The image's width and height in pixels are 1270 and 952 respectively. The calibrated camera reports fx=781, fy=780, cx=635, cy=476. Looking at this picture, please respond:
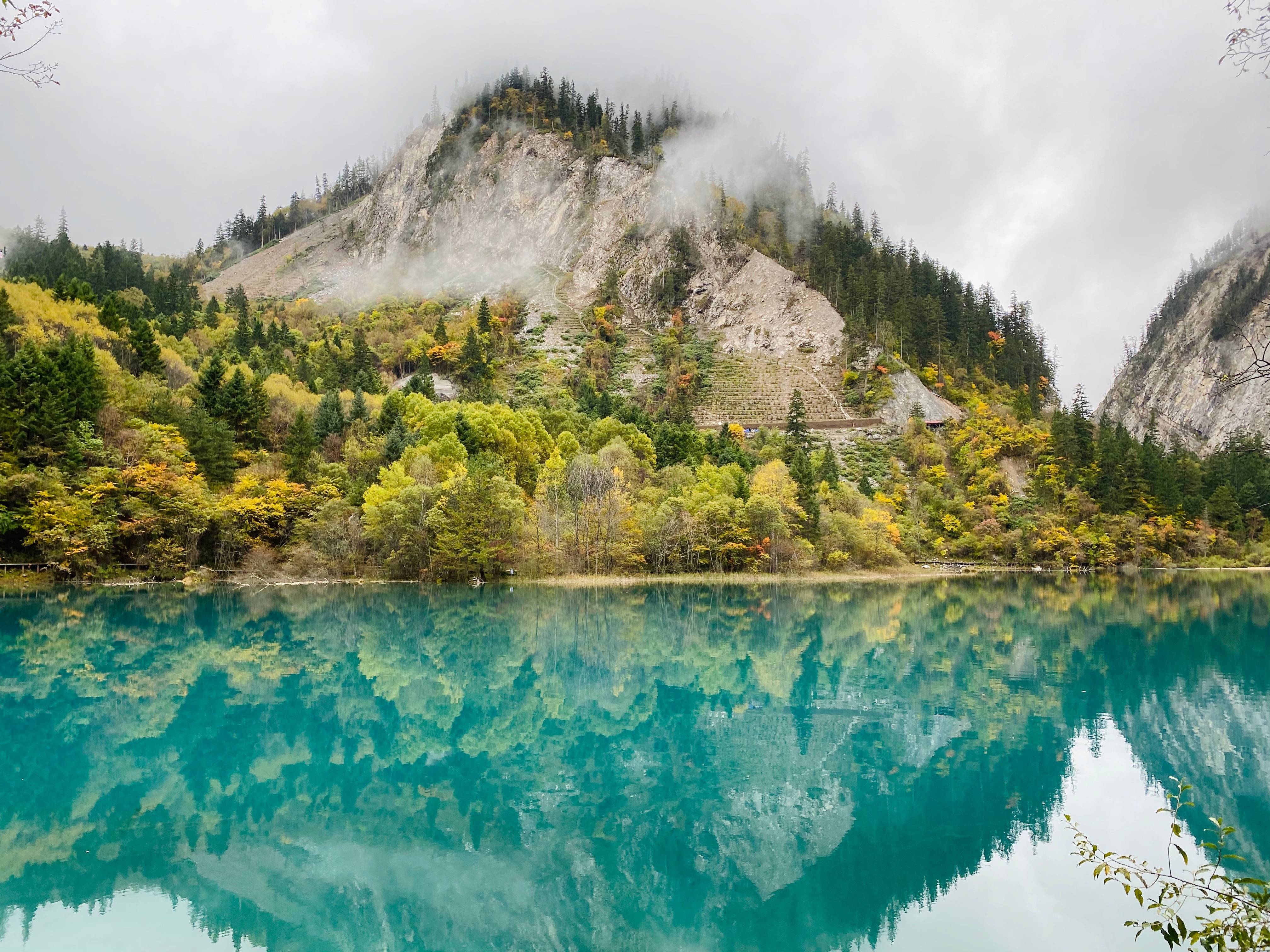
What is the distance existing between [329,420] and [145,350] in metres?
16.0

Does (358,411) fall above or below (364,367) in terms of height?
below

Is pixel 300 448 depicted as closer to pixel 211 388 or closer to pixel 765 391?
pixel 211 388

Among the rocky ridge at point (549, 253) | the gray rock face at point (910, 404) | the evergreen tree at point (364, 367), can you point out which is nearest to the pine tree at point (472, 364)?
the evergreen tree at point (364, 367)

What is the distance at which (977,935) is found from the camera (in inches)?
334

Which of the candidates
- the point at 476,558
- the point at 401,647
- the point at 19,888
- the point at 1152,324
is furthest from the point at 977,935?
the point at 1152,324

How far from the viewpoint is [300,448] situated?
57625 mm

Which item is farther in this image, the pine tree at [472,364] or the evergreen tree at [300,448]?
the pine tree at [472,364]

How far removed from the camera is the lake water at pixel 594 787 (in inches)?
335

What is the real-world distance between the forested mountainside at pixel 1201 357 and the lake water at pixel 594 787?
4393 inches

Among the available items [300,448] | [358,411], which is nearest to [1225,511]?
[358,411]

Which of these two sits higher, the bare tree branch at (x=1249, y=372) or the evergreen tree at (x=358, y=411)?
the evergreen tree at (x=358, y=411)

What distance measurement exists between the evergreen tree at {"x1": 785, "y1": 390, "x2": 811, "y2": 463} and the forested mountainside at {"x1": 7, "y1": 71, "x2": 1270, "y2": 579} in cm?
47

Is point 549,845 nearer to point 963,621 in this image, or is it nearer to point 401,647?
point 401,647

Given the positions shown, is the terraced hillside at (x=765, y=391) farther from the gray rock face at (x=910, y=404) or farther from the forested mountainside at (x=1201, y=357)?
the forested mountainside at (x=1201, y=357)
